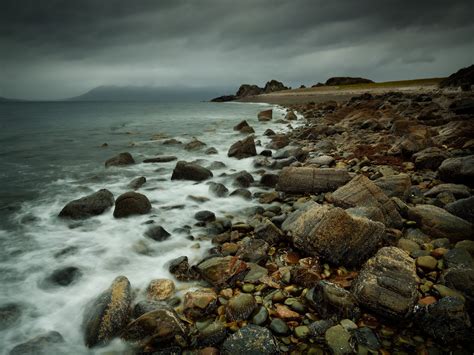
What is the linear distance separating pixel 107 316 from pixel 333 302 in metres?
2.76

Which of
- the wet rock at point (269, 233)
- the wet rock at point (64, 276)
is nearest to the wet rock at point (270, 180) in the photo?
the wet rock at point (269, 233)

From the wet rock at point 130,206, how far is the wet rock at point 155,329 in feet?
12.9

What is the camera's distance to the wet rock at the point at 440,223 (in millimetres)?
4316

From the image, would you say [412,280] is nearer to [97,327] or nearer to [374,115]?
[97,327]

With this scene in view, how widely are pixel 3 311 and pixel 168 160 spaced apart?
9922 mm

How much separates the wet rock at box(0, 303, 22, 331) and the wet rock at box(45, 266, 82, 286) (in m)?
0.59

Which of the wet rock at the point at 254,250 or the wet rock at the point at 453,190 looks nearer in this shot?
the wet rock at the point at 254,250

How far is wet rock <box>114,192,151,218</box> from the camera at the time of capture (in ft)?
22.5

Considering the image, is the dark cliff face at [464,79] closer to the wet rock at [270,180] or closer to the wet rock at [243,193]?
the wet rock at [270,180]

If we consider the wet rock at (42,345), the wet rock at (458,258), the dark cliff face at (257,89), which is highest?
the dark cliff face at (257,89)

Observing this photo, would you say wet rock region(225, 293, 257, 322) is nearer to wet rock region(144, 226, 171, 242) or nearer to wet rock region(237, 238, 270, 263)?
wet rock region(237, 238, 270, 263)

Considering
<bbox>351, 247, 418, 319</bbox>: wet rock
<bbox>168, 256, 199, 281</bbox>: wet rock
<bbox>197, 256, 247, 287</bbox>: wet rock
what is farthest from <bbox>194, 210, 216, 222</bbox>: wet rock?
<bbox>351, 247, 418, 319</bbox>: wet rock

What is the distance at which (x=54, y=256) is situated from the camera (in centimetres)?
540

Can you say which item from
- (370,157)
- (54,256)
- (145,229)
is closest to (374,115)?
(370,157)
